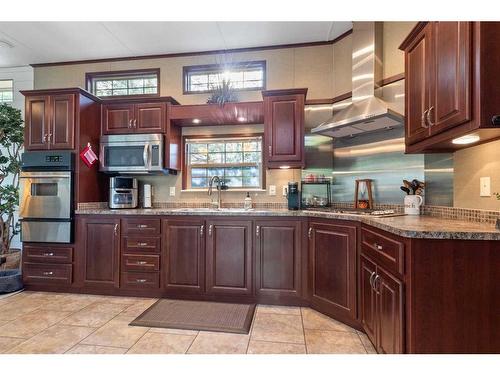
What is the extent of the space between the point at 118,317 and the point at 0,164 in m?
2.86

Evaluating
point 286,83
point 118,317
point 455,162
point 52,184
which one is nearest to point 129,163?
point 52,184

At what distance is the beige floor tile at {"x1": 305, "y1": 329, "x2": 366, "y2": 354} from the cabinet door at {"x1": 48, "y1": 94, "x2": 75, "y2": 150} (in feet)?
10.2

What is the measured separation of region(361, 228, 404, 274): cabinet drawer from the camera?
1.45 m

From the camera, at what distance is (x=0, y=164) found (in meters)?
3.52

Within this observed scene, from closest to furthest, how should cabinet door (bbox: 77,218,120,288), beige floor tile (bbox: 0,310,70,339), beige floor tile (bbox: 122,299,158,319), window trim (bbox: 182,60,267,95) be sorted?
beige floor tile (bbox: 0,310,70,339) → beige floor tile (bbox: 122,299,158,319) → cabinet door (bbox: 77,218,120,288) → window trim (bbox: 182,60,267,95)

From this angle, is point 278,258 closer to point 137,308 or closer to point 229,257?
point 229,257

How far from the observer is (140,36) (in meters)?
3.21

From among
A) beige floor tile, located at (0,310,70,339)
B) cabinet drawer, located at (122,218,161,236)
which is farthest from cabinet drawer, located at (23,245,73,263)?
cabinet drawer, located at (122,218,161,236)

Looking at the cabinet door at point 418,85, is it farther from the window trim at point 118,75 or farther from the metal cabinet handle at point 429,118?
the window trim at point 118,75

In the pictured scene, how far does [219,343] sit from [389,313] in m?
1.19

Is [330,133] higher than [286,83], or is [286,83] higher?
[286,83]

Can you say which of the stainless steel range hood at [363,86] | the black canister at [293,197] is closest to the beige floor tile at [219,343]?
the black canister at [293,197]

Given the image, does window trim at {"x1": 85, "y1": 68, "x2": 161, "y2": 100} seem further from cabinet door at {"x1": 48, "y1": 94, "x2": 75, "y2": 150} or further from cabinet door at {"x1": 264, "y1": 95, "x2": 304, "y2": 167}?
cabinet door at {"x1": 264, "y1": 95, "x2": 304, "y2": 167}
